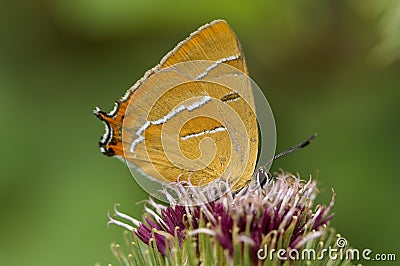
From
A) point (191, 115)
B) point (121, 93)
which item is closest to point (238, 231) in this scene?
point (191, 115)

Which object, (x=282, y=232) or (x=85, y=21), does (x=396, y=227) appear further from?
(x=85, y=21)

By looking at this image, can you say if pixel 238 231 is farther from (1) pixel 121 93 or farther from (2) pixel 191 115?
(1) pixel 121 93

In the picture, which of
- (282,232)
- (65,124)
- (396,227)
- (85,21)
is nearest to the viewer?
(282,232)

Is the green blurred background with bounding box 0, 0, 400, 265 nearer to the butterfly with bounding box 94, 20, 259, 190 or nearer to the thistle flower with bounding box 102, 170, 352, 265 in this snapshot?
the butterfly with bounding box 94, 20, 259, 190

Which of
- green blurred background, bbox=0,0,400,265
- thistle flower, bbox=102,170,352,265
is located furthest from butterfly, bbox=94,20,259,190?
green blurred background, bbox=0,0,400,265

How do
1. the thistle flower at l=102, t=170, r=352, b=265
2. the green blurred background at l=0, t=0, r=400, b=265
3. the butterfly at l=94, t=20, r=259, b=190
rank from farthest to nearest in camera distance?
the green blurred background at l=0, t=0, r=400, b=265 < the butterfly at l=94, t=20, r=259, b=190 < the thistle flower at l=102, t=170, r=352, b=265

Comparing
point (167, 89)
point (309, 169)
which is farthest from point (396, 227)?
point (167, 89)

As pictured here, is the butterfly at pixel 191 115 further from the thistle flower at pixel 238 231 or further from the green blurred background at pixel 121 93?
the green blurred background at pixel 121 93
